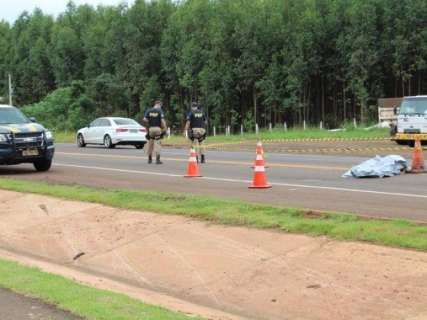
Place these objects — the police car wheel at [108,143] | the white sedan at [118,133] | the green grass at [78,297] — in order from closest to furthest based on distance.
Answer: the green grass at [78,297], the white sedan at [118,133], the police car wheel at [108,143]

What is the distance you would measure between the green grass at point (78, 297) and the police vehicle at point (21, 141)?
939 centimetres

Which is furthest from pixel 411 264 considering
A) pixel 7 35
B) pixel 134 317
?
pixel 7 35

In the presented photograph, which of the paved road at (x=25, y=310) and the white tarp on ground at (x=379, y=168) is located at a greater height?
the white tarp on ground at (x=379, y=168)

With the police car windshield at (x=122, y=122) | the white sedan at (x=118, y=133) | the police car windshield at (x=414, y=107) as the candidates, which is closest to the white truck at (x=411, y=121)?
the police car windshield at (x=414, y=107)

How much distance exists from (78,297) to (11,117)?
12460 millimetres

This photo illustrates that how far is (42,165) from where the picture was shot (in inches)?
754

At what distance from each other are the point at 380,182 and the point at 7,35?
8480 cm

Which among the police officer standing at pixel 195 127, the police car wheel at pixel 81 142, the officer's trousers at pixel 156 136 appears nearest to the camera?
the police officer standing at pixel 195 127

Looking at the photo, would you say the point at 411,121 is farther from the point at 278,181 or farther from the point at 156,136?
the point at 278,181

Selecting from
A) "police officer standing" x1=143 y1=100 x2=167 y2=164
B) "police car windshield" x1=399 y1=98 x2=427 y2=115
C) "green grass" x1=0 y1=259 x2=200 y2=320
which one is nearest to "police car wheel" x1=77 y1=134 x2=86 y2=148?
"police officer standing" x1=143 y1=100 x2=167 y2=164

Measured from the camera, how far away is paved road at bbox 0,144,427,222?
11.2 m

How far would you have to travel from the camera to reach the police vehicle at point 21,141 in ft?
58.0

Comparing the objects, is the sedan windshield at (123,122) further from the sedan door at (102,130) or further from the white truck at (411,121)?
the white truck at (411,121)

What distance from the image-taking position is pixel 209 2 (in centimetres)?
6309
